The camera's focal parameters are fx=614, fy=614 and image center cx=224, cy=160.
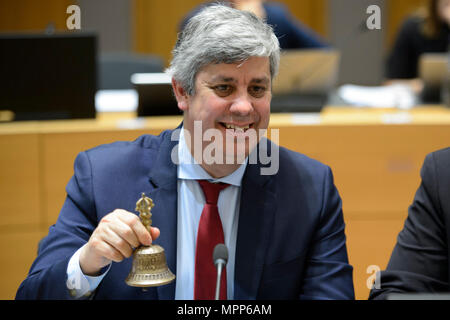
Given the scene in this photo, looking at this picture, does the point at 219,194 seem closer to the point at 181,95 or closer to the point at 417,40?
the point at 181,95

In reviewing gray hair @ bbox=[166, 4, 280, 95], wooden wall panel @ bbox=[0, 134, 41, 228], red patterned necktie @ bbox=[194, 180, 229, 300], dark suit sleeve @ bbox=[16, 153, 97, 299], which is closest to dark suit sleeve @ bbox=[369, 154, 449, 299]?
red patterned necktie @ bbox=[194, 180, 229, 300]

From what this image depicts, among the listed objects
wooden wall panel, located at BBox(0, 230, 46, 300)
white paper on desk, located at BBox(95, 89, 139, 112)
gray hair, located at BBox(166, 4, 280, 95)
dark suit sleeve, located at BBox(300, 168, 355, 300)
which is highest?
gray hair, located at BBox(166, 4, 280, 95)

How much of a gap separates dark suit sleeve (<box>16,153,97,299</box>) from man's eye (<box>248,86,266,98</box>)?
48 centimetres

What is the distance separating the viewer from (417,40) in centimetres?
419

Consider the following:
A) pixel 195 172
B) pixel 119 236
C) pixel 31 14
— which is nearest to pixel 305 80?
pixel 195 172

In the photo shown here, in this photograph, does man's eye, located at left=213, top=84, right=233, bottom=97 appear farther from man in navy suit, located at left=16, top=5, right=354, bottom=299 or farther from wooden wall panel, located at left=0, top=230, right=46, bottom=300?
wooden wall panel, located at left=0, top=230, right=46, bottom=300

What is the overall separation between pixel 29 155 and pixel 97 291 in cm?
99

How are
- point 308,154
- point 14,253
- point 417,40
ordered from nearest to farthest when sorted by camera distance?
1. point 14,253
2. point 308,154
3. point 417,40

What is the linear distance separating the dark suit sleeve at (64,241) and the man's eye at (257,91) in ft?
1.58

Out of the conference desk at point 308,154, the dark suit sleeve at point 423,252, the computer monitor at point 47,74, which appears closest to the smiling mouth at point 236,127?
the dark suit sleeve at point 423,252

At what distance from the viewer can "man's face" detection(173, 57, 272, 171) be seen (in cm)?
149

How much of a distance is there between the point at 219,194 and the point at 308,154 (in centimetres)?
96

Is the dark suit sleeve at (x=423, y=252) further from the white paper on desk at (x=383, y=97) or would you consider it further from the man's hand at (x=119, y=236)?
the white paper on desk at (x=383, y=97)

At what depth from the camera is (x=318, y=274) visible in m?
1.60
